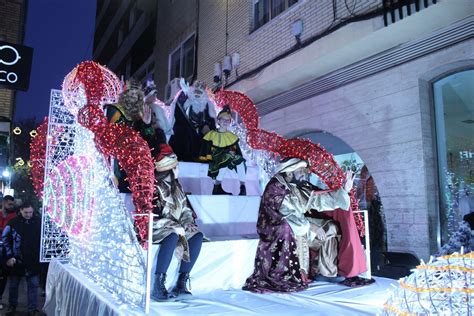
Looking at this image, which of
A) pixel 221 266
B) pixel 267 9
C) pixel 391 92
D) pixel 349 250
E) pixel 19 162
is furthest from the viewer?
pixel 19 162

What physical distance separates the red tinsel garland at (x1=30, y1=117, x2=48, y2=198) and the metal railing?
5.46m

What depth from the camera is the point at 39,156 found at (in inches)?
240

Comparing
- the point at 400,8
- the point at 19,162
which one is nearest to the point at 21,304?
the point at 400,8

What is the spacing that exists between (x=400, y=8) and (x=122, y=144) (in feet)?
14.5

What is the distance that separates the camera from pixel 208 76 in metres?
11.6

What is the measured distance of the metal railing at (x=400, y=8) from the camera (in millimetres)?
5320

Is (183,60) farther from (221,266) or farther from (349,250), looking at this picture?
(349,250)

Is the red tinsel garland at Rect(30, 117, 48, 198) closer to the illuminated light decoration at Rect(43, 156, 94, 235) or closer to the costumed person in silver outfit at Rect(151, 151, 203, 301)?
the illuminated light decoration at Rect(43, 156, 94, 235)

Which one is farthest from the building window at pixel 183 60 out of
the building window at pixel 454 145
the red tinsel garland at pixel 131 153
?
the red tinsel garland at pixel 131 153

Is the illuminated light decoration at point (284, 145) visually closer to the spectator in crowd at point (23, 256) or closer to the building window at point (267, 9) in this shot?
the building window at point (267, 9)

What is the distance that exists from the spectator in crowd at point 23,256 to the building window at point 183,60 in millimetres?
8213

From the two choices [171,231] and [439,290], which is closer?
[439,290]

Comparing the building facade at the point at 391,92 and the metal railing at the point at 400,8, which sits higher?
the metal railing at the point at 400,8

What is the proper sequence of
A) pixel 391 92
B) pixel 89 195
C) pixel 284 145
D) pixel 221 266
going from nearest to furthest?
pixel 221 266 < pixel 89 195 < pixel 284 145 < pixel 391 92
